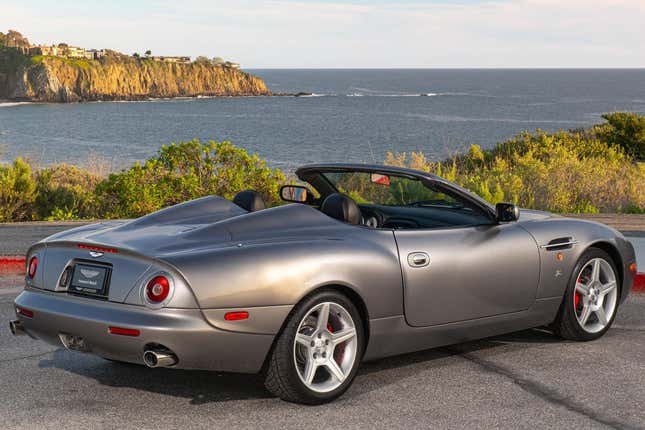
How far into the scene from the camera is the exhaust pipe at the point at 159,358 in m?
4.86

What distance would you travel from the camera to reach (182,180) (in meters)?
14.9

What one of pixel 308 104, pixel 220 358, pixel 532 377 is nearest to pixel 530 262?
pixel 532 377

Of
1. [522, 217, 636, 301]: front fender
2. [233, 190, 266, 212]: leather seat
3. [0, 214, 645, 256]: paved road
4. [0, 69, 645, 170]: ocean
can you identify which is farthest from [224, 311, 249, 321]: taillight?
[0, 69, 645, 170]: ocean

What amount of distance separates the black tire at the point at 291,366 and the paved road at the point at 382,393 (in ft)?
0.25

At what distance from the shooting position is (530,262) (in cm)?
646

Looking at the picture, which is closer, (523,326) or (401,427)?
(401,427)

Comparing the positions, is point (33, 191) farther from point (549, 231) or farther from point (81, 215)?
point (549, 231)

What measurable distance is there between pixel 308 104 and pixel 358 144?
8511cm

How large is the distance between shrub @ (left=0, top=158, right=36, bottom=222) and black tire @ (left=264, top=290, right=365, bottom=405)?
10949 mm

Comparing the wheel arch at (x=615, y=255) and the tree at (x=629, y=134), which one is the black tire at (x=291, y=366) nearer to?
the wheel arch at (x=615, y=255)

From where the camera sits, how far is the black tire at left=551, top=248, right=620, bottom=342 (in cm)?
676

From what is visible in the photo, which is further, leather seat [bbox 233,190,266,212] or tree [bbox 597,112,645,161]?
tree [bbox 597,112,645,161]

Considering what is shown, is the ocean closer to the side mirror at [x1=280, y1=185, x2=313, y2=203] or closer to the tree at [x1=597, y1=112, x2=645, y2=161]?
the tree at [x1=597, y1=112, x2=645, y2=161]

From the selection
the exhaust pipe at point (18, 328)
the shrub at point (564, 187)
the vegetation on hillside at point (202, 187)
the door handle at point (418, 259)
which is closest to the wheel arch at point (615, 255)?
the door handle at point (418, 259)
